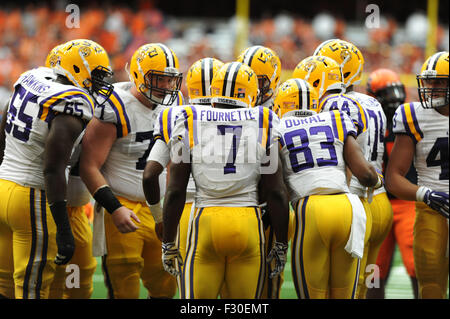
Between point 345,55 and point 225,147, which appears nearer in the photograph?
point 225,147

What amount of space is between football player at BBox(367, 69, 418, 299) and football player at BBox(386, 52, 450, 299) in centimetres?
73

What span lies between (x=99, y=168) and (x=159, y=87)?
1.95ft

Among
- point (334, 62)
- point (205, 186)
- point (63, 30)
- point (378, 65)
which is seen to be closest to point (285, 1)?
point (378, 65)

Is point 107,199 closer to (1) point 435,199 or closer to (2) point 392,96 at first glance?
(1) point 435,199

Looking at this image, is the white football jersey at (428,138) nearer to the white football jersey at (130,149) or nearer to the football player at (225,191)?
the football player at (225,191)

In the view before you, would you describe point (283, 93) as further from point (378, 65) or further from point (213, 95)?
point (378, 65)

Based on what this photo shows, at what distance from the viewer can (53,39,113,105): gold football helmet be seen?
11.9 feet

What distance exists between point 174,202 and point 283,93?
0.95 metres

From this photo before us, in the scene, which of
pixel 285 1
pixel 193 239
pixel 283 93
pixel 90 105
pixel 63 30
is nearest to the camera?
pixel 193 239

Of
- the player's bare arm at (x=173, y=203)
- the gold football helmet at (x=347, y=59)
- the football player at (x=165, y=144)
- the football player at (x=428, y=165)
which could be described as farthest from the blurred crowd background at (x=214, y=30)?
the player's bare arm at (x=173, y=203)

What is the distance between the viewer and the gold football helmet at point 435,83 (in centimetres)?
384

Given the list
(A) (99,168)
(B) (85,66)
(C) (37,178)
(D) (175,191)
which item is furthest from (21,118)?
(D) (175,191)

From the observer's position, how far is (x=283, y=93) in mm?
3689

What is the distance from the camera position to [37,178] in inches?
138
